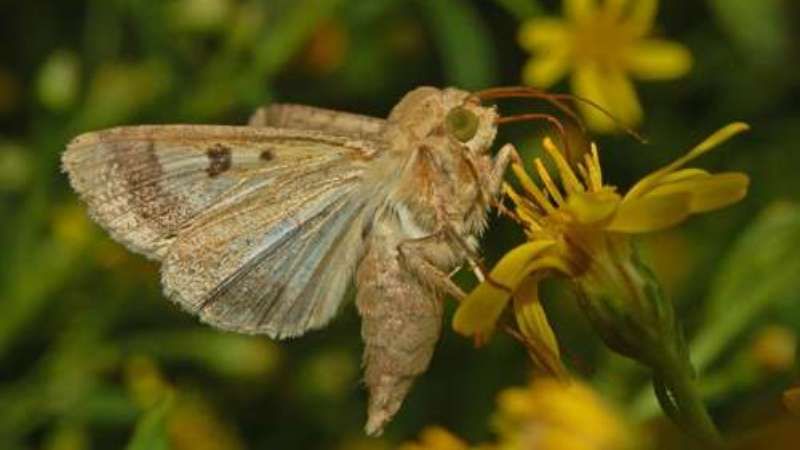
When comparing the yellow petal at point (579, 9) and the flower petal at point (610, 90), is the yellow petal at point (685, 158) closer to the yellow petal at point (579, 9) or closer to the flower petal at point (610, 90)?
the flower petal at point (610, 90)

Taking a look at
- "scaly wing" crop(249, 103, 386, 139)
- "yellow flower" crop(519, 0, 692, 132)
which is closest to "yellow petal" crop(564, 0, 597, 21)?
"yellow flower" crop(519, 0, 692, 132)

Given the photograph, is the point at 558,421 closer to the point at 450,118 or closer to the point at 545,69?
the point at 450,118

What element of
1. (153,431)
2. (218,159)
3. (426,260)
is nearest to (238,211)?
(218,159)

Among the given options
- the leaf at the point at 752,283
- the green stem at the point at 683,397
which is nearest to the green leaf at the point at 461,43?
the leaf at the point at 752,283

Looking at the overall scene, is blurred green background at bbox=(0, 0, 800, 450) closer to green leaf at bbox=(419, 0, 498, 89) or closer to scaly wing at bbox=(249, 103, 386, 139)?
green leaf at bbox=(419, 0, 498, 89)

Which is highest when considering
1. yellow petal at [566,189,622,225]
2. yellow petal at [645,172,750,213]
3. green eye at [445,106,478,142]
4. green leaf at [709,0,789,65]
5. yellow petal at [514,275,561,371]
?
yellow petal at [645,172,750,213]
